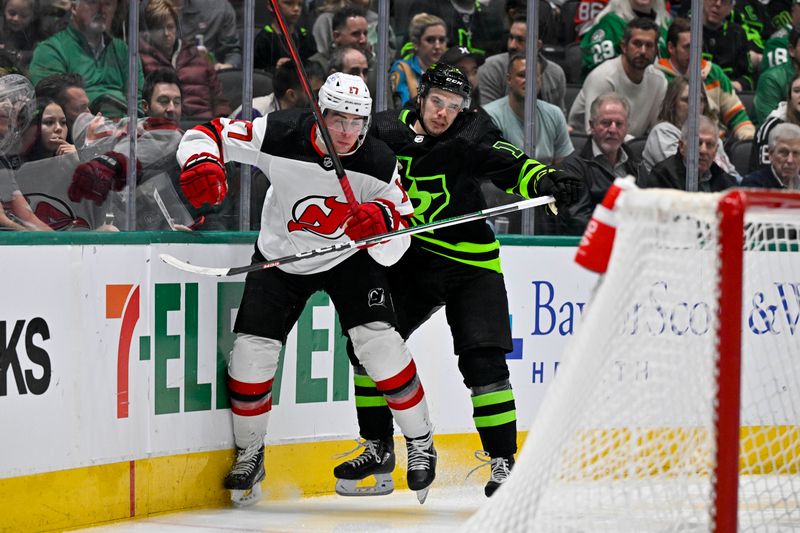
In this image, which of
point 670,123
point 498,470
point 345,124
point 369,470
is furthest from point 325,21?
point 498,470

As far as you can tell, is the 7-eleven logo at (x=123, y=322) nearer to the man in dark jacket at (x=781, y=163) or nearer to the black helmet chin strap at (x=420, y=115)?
the black helmet chin strap at (x=420, y=115)

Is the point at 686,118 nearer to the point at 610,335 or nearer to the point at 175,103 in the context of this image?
the point at 175,103

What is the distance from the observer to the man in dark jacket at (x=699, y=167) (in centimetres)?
500

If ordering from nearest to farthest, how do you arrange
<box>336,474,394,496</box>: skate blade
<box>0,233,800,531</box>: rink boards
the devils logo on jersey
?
1. <box>0,233,800,531</box>: rink boards
2. the devils logo on jersey
3. <box>336,474,394,496</box>: skate blade

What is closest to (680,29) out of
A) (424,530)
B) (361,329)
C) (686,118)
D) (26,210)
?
(686,118)

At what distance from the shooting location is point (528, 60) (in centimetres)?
481

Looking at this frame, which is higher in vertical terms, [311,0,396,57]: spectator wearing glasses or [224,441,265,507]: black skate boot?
[311,0,396,57]: spectator wearing glasses

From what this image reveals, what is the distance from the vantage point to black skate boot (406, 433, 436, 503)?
3.88 metres

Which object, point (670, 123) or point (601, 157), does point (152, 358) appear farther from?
point (670, 123)

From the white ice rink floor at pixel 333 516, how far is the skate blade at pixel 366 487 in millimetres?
42

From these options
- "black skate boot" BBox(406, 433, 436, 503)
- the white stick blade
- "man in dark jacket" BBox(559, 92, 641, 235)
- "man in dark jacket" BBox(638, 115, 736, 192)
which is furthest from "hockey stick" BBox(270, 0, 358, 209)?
"man in dark jacket" BBox(638, 115, 736, 192)

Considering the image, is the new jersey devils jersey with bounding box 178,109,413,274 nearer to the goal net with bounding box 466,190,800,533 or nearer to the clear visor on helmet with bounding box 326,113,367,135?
the clear visor on helmet with bounding box 326,113,367,135

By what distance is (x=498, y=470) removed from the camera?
12.8ft

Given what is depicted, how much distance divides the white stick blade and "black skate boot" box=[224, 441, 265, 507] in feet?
1.70
